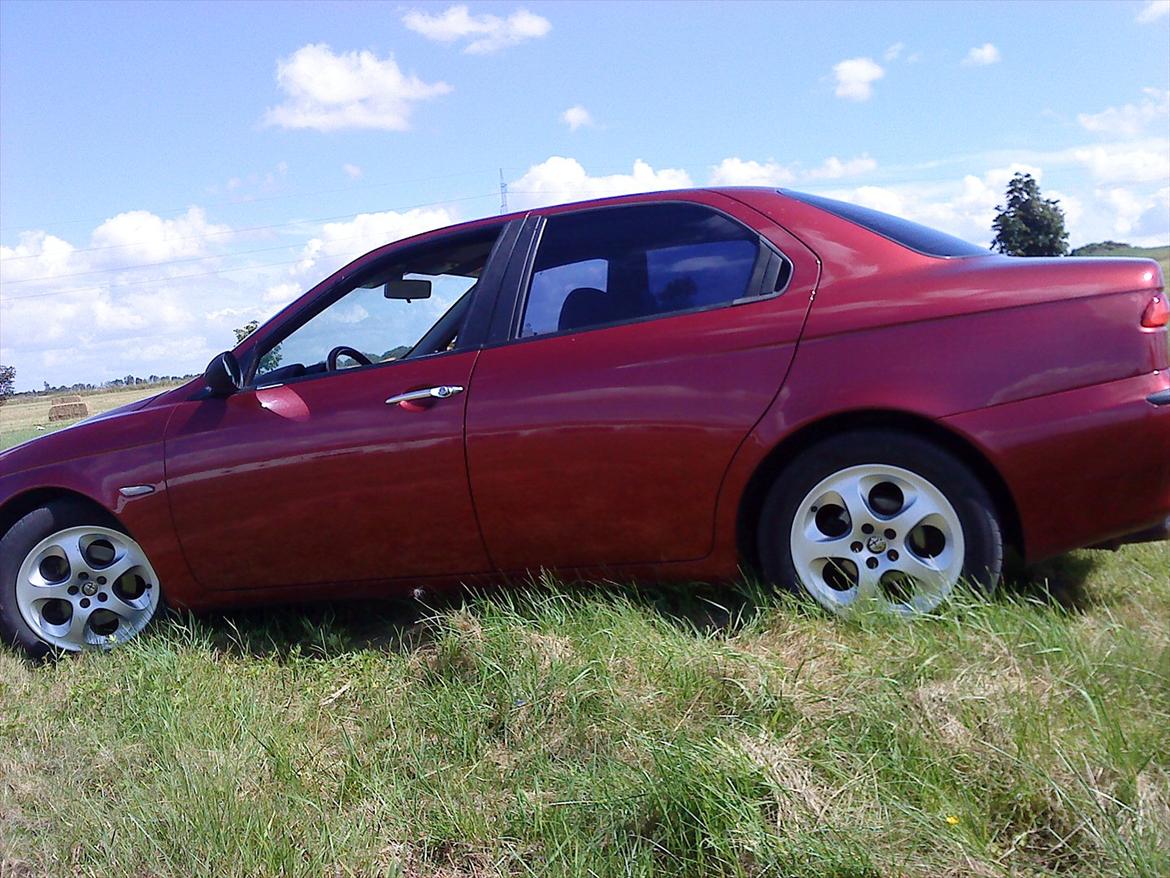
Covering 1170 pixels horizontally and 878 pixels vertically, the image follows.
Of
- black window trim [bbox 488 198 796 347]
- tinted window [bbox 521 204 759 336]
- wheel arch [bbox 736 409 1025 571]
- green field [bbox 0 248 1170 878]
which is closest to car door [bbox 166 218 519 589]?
black window trim [bbox 488 198 796 347]

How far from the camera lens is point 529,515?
3465 millimetres

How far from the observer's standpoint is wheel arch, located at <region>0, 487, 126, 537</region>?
4.11 m

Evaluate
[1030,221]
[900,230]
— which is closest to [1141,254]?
[900,230]

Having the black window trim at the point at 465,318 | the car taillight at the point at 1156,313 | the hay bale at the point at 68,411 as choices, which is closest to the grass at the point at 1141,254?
the car taillight at the point at 1156,313

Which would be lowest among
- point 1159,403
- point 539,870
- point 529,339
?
point 539,870

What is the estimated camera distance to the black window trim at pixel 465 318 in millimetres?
3688

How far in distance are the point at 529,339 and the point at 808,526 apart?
116 centimetres

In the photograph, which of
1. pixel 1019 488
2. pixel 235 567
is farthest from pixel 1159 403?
pixel 235 567

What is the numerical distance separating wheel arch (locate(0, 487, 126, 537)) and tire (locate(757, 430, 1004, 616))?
8.75ft

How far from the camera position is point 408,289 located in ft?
13.2

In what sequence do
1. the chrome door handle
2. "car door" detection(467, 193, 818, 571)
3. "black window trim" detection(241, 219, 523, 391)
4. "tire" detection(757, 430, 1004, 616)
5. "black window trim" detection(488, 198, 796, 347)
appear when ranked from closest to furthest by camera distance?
"tire" detection(757, 430, 1004, 616) < "car door" detection(467, 193, 818, 571) < "black window trim" detection(488, 198, 796, 347) < the chrome door handle < "black window trim" detection(241, 219, 523, 391)

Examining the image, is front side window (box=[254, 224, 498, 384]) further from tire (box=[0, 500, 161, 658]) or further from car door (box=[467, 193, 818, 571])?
tire (box=[0, 500, 161, 658])

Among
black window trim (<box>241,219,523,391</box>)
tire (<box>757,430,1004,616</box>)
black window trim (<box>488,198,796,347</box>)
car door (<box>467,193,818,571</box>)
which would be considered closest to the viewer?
tire (<box>757,430,1004,616</box>)

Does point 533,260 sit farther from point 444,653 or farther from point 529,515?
point 444,653
